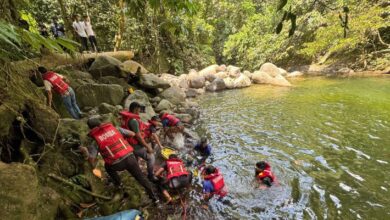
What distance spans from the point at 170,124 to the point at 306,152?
13.7ft

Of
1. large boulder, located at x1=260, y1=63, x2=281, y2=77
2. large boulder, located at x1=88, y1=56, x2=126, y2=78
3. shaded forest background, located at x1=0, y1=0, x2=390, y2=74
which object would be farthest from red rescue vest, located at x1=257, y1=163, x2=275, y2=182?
large boulder, located at x1=260, y1=63, x2=281, y2=77

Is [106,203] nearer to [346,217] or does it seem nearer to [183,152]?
[183,152]

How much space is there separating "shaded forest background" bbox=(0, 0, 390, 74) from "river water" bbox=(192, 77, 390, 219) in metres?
3.82

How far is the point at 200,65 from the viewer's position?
86.7ft

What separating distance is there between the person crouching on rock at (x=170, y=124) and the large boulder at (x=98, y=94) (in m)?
2.77

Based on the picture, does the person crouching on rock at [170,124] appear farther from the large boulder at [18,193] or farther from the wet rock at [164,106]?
the large boulder at [18,193]

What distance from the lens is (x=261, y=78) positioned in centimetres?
2242

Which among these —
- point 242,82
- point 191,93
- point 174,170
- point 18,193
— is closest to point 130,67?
point 191,93

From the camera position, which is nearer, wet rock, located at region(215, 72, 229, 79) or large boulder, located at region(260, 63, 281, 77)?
wet rock, located at region(215, 72, 229, 79)

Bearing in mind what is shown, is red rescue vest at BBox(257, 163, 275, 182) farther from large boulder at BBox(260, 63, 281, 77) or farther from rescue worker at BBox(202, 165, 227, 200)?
large boulder at BBox(260, 63, 281, 77)

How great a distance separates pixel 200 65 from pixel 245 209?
2150cm

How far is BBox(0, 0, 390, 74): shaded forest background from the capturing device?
15.8 meters

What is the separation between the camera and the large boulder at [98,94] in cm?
1027

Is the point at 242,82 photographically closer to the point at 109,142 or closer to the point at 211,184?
the point at 211,184
